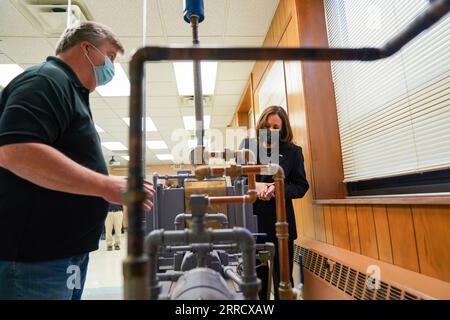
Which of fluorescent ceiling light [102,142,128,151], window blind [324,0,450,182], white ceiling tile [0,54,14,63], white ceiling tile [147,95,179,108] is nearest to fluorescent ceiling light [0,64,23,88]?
white ceiling tile [0,54,14,63]

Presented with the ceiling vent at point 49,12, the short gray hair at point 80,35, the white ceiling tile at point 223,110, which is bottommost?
the short gray hair at point 80,35

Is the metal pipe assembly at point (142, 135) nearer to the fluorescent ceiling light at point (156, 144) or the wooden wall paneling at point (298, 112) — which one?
the wooden wall paneling at point (298, 112)

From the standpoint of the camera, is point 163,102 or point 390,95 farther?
point 163,102

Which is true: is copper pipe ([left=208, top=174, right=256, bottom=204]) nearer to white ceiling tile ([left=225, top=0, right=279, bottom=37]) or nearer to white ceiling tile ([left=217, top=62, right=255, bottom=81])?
white ceiling tile ([left=225, top=0, right=279, bottom=37])

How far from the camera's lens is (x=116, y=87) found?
3.90 metres

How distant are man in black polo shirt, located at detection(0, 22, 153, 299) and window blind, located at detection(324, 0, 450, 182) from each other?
879mm

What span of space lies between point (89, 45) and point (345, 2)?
162 cm

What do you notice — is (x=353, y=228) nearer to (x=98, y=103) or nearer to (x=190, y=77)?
(x=190, y=77)

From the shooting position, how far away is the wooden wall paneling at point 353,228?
1446 millimetres

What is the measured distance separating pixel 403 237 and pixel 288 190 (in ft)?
1.85

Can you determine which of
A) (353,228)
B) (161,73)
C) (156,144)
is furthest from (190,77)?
(156,144)

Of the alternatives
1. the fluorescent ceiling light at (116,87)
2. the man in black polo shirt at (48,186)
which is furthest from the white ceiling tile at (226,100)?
the man in black polo shirt at (48,186)

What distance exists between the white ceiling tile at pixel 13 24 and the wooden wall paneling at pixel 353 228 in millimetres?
3079

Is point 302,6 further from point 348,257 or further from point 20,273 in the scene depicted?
point 20,273
